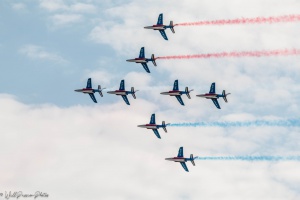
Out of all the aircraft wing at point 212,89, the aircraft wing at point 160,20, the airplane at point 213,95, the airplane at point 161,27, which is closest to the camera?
the airplane at point 213,95

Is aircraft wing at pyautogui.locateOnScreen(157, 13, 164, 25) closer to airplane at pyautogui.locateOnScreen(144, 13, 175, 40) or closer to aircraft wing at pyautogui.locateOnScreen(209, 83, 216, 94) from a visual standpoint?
airplane at pyautogui.locateOnScreen(144, 13, 175, 40)

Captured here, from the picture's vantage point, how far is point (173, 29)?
193 m

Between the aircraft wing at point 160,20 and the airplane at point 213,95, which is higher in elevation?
the aircraft wing at point 160,20

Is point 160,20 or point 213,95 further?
point 160,20

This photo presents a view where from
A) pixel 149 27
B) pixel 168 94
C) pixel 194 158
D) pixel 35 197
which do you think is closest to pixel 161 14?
pixel 149 27

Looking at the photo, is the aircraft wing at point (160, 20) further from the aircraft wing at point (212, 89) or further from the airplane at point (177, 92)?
the aircraft wing at point (212, 89)

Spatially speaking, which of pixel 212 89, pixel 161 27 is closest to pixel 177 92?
pixel 212 89

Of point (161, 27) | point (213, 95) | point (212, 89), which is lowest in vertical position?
point (213, 95)

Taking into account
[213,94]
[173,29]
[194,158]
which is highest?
[173,29]

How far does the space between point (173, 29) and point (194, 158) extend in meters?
33.7

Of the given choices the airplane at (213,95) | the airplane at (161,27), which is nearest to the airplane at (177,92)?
the airplane at (213,95)

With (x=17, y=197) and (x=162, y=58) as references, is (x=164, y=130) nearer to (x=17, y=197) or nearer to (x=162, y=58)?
(x=162, y=58)

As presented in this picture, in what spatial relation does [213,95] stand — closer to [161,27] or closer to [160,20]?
[161,27]

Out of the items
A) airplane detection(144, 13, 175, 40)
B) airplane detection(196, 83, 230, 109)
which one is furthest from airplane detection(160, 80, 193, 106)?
airplane detection(144, 13, 175, 40)
